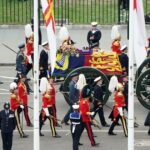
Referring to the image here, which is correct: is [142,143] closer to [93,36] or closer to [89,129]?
[89,129]

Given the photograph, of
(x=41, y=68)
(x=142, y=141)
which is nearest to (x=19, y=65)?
(x=41, y=68)

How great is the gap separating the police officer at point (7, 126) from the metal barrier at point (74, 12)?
415 inches

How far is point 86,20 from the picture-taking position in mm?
30688

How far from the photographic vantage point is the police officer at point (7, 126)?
63.7 ft

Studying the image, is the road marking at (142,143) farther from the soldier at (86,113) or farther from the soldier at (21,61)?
the soldier at (21,61)

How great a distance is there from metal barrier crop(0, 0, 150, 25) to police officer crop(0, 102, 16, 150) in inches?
415

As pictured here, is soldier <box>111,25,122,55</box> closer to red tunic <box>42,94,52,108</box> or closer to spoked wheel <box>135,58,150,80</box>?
spoked wheel <box>135,58,150,80</box>

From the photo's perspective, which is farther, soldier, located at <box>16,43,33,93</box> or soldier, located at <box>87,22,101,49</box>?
Answer: soldier, located at <box>87,22,101,49</box>

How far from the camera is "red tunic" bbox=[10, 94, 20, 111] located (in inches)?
822

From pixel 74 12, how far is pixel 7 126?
486 inches

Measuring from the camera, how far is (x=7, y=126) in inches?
763

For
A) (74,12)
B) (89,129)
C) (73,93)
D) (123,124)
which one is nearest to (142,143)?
(123,124)

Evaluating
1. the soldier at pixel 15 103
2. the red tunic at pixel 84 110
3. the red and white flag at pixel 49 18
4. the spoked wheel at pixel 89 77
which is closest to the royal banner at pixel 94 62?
the spoked wheel at pixel 89 77

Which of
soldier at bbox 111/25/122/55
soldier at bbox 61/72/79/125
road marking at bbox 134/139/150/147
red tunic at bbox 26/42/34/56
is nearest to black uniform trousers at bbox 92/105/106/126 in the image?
soldier at bbox 61/72/79/125
